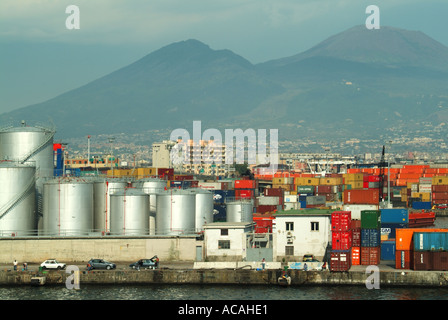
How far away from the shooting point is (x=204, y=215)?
53.8 meters

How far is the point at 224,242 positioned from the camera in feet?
159

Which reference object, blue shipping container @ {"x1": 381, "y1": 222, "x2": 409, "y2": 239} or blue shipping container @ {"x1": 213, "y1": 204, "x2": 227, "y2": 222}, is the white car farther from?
blue shipping container @ {"x1": 381, "y1": 222, "x2": 409, "y2": 239}

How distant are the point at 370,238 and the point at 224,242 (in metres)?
8.55

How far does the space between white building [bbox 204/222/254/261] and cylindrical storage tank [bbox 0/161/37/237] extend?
436 inches

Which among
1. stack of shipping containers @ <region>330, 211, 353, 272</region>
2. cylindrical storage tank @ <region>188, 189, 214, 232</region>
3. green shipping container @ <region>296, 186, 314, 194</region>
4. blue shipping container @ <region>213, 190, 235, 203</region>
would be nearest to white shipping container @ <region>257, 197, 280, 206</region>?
blue shipping container @ <region>213, 190, 235, 203</region>

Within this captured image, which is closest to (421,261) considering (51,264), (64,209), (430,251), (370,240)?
(430,251)

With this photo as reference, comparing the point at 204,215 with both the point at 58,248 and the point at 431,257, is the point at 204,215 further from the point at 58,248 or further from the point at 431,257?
the point at 431,257

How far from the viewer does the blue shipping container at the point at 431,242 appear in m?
A: 44.2

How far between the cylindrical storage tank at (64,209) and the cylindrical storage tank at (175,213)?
4.56m

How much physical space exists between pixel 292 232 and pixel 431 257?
835 cm

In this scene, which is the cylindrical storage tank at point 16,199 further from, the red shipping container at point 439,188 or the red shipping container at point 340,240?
the red shipping container at point 439,188

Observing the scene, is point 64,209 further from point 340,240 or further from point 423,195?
point 423,195

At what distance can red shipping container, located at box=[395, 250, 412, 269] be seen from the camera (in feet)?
148

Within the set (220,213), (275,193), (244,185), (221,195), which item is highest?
(244,185)
